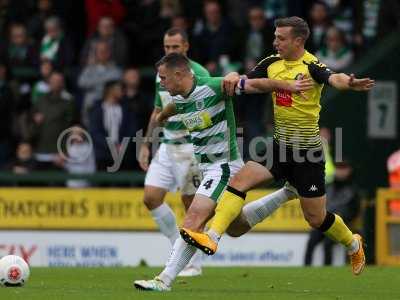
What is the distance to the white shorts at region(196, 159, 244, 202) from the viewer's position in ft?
35.9

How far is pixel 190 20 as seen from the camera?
2019 centimetres

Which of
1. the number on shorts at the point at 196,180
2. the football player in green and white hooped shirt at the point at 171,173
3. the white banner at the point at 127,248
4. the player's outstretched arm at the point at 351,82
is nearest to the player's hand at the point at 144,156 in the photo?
the football player in green and white hooped shirt at the point at 171,173

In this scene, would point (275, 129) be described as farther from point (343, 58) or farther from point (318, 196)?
point (343, 58)

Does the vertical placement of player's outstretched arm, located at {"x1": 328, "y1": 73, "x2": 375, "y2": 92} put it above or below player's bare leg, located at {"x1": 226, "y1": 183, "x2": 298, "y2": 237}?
above

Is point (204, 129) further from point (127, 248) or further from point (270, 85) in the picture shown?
point (127, 248)

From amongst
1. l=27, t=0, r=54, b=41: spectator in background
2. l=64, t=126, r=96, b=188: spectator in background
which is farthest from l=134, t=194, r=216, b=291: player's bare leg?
l=27, t=0, r=54, b=41: spectator in background

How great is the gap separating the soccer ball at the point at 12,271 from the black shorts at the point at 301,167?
231 centimetres

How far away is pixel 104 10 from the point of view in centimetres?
2006

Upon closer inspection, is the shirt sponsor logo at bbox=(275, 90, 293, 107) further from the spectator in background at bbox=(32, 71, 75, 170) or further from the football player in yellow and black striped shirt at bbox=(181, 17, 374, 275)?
the spectator in background at bbox=(32, 71, 75, 170)

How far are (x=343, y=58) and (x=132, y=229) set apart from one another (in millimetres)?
3935

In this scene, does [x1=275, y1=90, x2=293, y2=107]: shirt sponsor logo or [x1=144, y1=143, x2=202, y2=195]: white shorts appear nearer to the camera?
[x1=275, y1=90, x2=293, y2=107]: shirt sponsor logo

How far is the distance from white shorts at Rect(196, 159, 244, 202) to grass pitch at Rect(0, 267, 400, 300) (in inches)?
33.3

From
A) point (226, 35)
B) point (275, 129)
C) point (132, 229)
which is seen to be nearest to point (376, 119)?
point (226, 35)

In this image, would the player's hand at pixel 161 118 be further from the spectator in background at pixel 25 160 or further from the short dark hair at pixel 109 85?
the spectator in background at pixel 25 160
